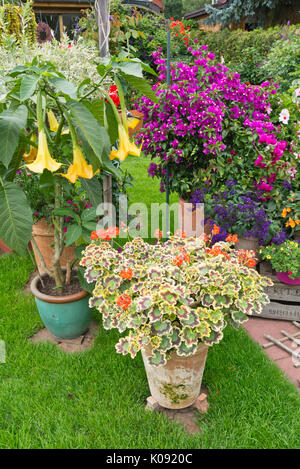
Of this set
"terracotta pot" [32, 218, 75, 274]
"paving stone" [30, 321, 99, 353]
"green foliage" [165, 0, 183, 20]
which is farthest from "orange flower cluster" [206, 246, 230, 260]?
"green foliage" [165, 0, 183, 20]

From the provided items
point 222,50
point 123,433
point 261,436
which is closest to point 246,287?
point 261,436

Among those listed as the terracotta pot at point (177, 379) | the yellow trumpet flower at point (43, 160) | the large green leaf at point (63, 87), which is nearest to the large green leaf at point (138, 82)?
the large green leaf at point (63, 87)

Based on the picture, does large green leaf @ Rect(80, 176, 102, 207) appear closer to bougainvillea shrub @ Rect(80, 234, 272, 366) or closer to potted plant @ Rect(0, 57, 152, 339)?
potted plant @ Rect(0, 57, 152, 339)

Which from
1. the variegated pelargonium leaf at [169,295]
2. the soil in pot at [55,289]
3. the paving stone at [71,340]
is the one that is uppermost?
the variegated pelargonium leaf at [169,295]

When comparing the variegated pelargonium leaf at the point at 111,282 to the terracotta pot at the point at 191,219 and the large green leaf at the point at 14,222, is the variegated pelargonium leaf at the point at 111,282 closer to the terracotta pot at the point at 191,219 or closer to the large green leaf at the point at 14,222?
the large green leaf at the point at 14,222

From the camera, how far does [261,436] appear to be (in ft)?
5.08

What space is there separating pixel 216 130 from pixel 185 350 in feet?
5.11

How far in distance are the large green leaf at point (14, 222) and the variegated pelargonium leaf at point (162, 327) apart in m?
0.63

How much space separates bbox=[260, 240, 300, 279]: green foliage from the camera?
2.17 metres

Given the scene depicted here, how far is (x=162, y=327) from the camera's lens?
1.45 metres

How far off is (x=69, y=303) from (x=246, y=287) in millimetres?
968

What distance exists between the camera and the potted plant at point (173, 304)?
1.46 m

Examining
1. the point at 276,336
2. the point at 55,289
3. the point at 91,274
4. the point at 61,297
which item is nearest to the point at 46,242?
the point at 55,289

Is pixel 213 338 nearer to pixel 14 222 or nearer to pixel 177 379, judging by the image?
pixel 177 379
